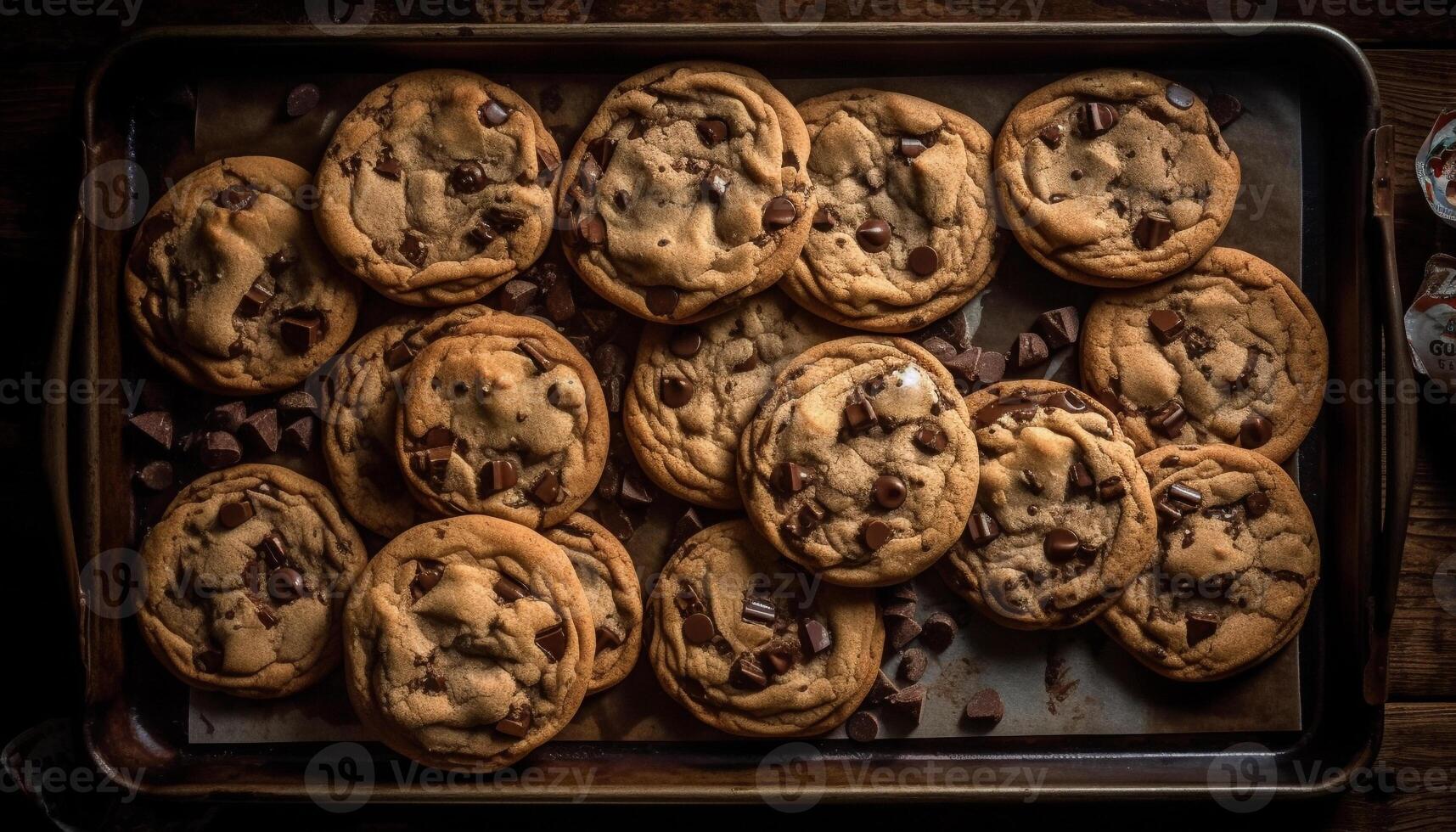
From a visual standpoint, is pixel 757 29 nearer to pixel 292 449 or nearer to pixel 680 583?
pixel 680 583

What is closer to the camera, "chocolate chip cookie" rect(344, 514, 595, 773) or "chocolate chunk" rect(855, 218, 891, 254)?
"chocolate chip cookie" rect(344, 514, 595, 773)

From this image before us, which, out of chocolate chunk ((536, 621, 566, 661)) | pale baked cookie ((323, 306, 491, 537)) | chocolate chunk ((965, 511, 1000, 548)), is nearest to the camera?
chocolate chunk ((536, 621, 566, 661))

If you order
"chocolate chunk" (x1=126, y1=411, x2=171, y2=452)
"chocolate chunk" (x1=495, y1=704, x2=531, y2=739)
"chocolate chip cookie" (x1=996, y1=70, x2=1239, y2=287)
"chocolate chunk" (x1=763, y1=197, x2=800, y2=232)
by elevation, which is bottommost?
"chocolate chunk" (x1=495, y1=704, x2=531, y2=739)

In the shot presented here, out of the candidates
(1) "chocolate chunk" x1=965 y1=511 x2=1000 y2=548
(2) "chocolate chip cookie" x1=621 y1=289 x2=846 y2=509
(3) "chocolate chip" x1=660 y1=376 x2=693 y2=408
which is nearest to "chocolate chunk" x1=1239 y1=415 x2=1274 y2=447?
(1) "chocolate chunk" x1=965 y1=511 x2=1000 y2=548

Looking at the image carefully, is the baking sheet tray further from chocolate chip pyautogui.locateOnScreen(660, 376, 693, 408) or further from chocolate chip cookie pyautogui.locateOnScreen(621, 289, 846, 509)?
chocolate chip pyautogui.locateOnScreen(660, 376, 693, 408)

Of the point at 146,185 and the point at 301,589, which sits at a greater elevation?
the point at 146,185

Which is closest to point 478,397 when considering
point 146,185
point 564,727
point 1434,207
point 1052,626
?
point 564,727

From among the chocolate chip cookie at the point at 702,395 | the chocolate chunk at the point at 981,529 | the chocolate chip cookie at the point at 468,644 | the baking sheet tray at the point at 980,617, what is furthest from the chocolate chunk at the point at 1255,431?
the chocolate chip cookie at the point at 468,644
